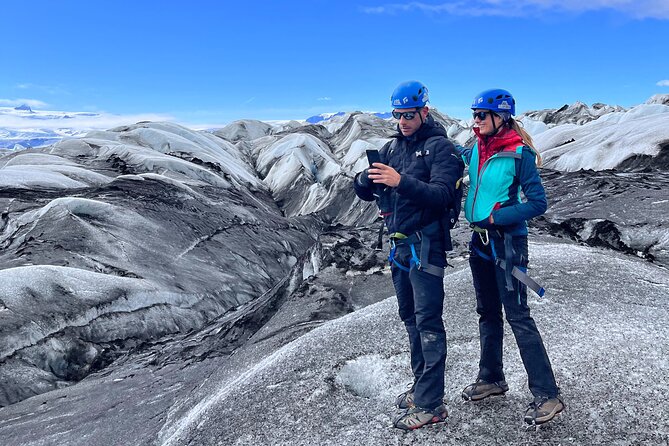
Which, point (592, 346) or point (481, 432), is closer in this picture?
point (481, 432)

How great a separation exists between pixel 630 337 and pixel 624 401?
176cm

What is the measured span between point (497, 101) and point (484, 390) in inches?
129

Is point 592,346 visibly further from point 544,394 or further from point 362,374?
point 362,374

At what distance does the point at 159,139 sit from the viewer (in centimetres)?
5059

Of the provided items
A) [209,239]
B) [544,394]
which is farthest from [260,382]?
[209,239]

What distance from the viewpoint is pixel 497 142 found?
534cm

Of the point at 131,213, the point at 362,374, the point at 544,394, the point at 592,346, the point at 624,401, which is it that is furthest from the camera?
the point at 131,213

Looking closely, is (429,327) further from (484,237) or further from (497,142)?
(497,142)

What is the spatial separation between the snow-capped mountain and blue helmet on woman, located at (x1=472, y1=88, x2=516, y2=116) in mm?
3330

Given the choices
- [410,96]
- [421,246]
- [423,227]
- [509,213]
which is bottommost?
[421,246]

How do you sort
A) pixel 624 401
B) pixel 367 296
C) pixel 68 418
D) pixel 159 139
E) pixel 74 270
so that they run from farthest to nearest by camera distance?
pixel 159 139, pixel 74 270, pixel 367 296, pixel 68 418, pixel 624 401

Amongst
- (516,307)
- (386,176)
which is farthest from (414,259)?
(516,307)

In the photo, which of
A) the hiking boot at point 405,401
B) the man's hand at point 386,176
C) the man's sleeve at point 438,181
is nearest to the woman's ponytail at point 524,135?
the man's sleeve at point 438,181

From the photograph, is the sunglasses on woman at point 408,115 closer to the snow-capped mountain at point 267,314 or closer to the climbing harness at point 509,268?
the climbing harness at point 509,268
